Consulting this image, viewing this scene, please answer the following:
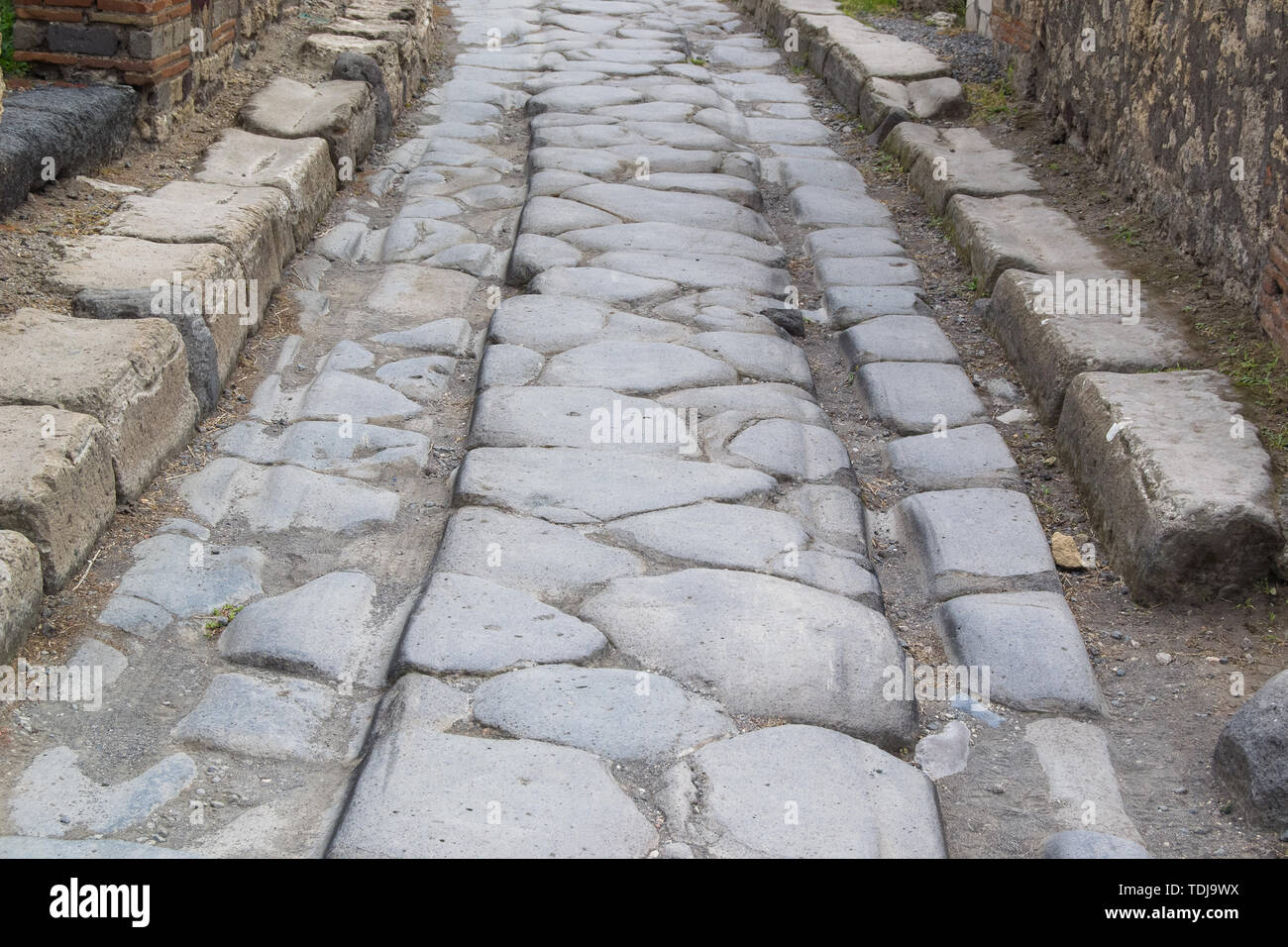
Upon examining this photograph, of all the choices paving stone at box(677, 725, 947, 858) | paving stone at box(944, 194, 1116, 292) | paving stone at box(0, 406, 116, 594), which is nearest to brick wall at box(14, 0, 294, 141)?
paving stone at box(0, 406, 116, 594)

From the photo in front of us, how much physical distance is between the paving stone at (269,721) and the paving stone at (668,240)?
2.59 m

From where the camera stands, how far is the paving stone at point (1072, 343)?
344cm

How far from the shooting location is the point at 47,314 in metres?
3.15

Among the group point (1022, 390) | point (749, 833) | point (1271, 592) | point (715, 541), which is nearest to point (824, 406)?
point (1022, 390)

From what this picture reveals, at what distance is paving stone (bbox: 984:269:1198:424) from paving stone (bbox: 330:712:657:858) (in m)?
2.02

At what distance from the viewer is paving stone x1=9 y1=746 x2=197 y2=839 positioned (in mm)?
1983

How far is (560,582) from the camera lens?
2.67 meters

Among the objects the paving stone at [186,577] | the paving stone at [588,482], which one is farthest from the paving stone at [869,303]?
the paving stone at [186,577]

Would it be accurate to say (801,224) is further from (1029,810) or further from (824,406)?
(1029,810)

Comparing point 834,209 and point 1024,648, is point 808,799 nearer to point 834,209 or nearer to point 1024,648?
point 1024,648

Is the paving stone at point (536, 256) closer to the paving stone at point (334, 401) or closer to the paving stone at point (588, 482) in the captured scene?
the paving stone at point (334, 401)

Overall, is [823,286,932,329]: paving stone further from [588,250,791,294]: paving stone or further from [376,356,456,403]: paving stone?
[376,356,456,403]: paving stone

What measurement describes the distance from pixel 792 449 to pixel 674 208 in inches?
81.2

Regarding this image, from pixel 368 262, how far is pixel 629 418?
67.8 inches
